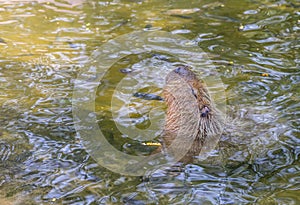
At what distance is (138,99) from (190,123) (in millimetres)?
1330

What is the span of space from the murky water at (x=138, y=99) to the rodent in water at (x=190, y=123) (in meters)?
0.16

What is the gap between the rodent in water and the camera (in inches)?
138

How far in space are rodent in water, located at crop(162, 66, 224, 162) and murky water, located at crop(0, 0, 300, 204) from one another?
6.4 inches

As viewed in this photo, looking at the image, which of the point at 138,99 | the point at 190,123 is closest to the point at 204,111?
the point at 190,123

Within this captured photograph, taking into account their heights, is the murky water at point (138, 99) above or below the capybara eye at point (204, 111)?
below

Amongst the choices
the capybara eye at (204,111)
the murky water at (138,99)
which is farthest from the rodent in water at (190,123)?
the murky water at (138,99)

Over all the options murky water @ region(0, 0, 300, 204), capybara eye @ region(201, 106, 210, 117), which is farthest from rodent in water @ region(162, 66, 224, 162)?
murky water @ region(0, 0, 300, 204)

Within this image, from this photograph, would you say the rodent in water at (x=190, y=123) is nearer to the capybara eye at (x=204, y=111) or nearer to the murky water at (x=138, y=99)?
the capybara eye at (x=204, y=111)

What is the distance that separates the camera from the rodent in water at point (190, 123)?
3496 mm

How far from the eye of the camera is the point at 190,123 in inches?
139

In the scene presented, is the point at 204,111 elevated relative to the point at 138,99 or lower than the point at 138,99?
elevated

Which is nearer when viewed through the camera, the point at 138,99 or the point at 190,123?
the point at 190,123

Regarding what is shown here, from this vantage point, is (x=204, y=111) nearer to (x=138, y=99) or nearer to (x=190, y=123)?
(x=190, y=123)

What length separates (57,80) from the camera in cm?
511
